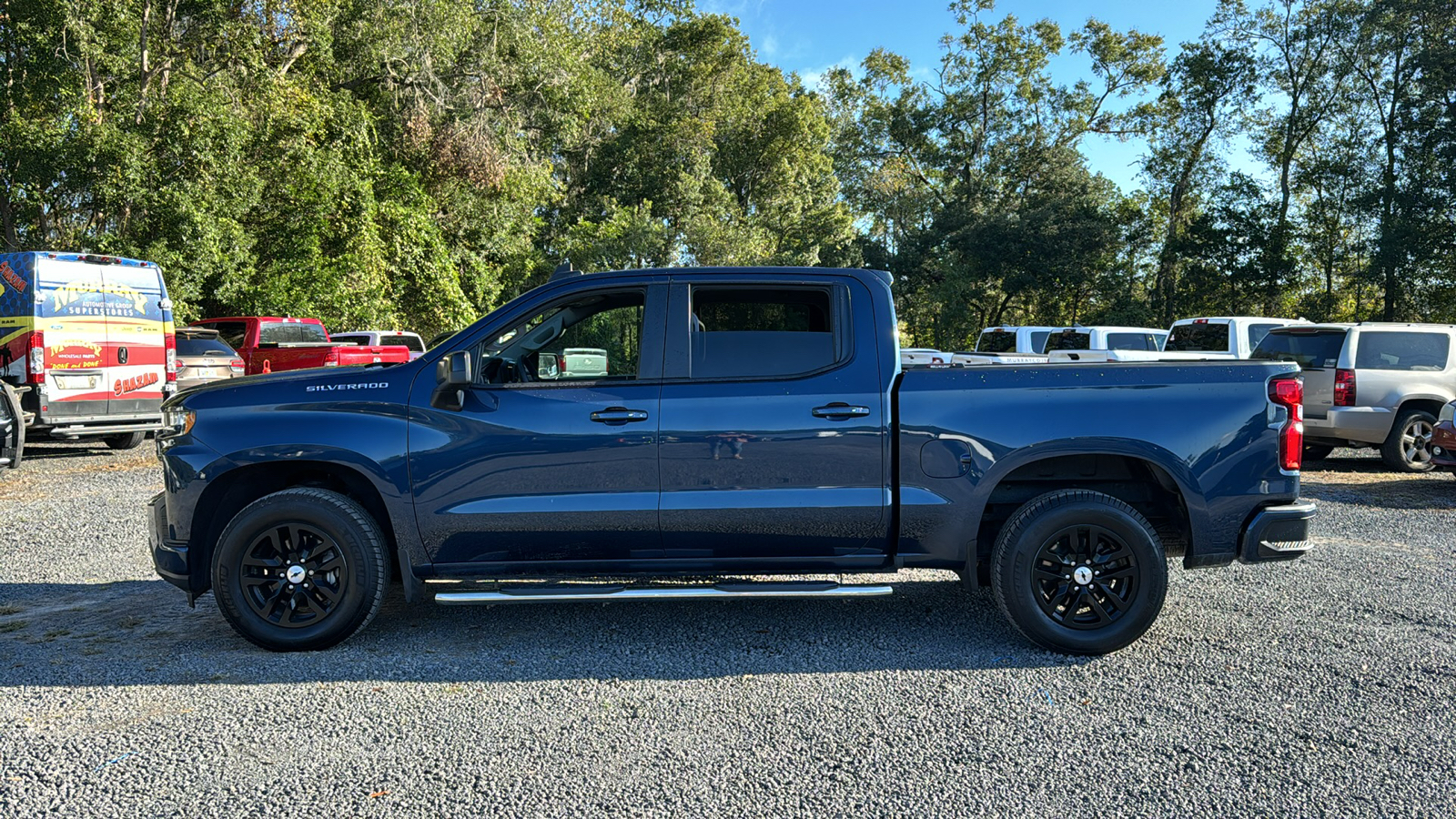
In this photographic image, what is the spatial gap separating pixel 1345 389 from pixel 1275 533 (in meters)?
7.66

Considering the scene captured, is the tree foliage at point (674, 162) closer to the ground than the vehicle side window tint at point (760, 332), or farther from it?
farther from it

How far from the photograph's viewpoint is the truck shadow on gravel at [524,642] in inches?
171

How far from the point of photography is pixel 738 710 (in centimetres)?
391

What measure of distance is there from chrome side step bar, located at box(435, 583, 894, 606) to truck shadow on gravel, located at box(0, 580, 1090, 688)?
0.32 metres

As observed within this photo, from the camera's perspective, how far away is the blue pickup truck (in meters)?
4.48

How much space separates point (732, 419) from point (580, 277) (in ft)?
3.45

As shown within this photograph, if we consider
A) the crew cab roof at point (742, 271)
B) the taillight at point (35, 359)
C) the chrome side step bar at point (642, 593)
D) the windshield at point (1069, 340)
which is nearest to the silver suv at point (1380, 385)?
the windshield at point (1069, 340)

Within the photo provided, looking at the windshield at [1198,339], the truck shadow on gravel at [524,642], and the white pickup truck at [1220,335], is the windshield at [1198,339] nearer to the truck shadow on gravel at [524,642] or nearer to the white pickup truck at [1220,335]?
the white pickup truck at [1220,335]

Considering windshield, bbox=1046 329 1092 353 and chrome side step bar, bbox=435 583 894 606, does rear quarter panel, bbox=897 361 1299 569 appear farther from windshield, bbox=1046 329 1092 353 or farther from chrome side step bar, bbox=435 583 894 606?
windshield, bbox=1046 329 1092 353

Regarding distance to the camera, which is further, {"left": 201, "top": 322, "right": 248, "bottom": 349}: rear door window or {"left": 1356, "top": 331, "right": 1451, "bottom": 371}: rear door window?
{"left": 201, "top": 322, "right": 248, "bottom": 349}: rear door window

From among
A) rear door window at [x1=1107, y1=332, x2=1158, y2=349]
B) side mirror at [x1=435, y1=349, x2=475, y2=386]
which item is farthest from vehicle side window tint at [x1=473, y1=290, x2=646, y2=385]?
rear door window at [x1=1107, y1=332, x2=1158, y2=349]

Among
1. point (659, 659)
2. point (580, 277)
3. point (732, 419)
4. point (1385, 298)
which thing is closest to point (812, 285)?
point (732, 419)

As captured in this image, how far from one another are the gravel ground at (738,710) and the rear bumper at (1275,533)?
486mm

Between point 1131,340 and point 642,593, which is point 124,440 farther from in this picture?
point 1131,340
